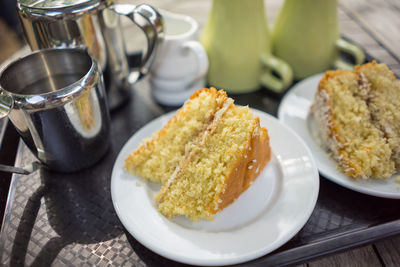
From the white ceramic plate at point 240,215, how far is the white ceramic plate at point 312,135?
55 mm

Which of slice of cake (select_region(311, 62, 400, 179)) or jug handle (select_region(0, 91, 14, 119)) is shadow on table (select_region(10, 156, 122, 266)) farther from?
Result: slice of cake (select_region(311, 62, 400, 179))

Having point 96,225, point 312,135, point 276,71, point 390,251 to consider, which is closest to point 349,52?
point 276,71

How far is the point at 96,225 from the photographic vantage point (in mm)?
736

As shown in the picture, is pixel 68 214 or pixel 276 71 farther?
pixel 276 71

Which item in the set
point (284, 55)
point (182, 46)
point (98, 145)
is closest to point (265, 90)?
point (284, 55)

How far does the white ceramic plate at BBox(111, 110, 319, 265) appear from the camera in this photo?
613mm

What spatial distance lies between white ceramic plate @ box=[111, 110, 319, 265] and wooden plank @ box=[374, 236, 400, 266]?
23cm

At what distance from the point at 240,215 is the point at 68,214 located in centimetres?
41

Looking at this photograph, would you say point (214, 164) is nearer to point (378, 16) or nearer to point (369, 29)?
point (369, 29)

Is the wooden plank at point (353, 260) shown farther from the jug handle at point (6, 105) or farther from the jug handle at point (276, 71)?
the jug handle at point (6, 105)

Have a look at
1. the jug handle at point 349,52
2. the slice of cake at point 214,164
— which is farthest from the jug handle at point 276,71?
the slice of cake at point 214,164

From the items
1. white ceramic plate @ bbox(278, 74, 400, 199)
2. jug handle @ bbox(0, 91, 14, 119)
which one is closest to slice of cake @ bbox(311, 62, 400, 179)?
white ceramic plate @ bbox(278, 74, 400, 199)

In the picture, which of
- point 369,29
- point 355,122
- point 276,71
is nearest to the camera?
point 355,122

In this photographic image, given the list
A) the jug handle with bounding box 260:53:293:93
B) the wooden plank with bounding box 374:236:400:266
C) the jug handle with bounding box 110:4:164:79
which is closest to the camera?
the wooden plank with bounding box 374:236:400:266
